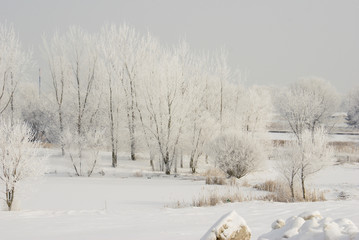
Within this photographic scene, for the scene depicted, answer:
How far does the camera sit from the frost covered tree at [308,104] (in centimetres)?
3808

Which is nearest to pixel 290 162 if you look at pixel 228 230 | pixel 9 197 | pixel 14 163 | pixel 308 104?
pixel 14 163

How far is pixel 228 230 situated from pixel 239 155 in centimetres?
1622

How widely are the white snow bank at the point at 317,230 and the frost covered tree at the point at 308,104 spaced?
22.0 meters

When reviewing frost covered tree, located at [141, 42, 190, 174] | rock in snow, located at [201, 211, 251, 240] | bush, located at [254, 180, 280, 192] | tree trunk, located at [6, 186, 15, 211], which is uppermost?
frost covered tree, located at [141, 42, 190, 174]

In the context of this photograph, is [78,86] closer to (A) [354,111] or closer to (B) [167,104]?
(B) [167,104]

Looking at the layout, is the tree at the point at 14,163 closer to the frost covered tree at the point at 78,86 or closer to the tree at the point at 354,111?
the frost covered tree at the point at 78,86

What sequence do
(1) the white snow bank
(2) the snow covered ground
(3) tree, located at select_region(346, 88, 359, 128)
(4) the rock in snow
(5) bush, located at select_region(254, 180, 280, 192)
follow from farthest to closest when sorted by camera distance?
(3) tree, located at select_region(346, 88, 359, 128) < (5) bush, located at select_region(254, 180, 280, 192) < (2) the snow covered ground < (4) the rock in snow < (1) the white snow bank

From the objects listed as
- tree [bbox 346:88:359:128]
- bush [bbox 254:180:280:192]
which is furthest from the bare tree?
tree [bbox 346:88:359:128]

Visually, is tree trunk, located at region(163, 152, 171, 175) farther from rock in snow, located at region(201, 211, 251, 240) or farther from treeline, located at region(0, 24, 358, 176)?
rock in snow, located at region(201, 211, 251, 240)

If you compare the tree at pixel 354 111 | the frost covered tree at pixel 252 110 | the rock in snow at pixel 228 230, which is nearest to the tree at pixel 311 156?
the rock in snow at pixel 228 230

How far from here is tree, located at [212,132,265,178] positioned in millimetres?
20078

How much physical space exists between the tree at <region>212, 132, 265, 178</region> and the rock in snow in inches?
623

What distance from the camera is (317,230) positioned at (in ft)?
12.0

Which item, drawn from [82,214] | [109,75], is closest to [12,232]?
[82,214]
